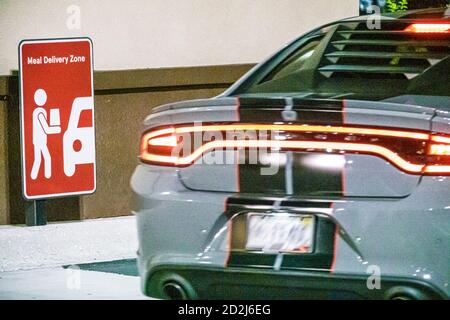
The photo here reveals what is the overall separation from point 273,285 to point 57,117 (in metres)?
3.76

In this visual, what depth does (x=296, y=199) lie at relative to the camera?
15.4 ft

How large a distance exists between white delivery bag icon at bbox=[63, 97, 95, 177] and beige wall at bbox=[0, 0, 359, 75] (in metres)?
0.61

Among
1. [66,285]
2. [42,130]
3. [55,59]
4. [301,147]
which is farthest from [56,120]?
[301,147]

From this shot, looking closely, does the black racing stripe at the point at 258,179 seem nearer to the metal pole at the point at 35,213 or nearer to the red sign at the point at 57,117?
the red sign at the point at 57,117

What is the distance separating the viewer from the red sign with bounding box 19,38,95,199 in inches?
315

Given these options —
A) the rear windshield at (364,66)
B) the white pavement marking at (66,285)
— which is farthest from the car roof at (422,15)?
the white pavement marking at (66,285)

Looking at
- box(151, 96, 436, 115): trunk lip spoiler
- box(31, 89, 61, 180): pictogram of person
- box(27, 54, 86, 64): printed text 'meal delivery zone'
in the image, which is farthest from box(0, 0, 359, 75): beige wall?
box(151, 96, 436, 115): trunk lip spoiler

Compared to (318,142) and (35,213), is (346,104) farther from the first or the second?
(35,213)

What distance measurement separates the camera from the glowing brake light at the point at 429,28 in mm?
5684

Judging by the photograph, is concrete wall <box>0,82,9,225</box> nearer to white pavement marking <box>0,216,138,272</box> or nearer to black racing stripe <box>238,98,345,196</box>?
white pavement marking <box>0,216,138,272</box>

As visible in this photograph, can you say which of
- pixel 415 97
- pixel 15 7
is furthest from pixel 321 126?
pixel 15 7

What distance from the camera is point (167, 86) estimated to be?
29.4 feet
